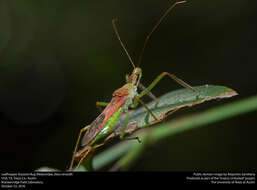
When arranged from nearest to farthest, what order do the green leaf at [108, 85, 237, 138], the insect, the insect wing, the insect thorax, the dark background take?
the green leaf at [108, 85, 237, 138] → the insect → the insect wing → the insect thorax → the dark background

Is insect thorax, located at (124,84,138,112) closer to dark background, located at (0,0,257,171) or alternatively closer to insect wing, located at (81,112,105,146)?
insect wing, located at (81,112,105,146)

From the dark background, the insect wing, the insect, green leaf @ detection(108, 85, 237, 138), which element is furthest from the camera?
the dark background

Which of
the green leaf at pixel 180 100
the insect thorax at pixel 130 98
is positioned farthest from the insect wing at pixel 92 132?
the insect thorax at pixel 130 98

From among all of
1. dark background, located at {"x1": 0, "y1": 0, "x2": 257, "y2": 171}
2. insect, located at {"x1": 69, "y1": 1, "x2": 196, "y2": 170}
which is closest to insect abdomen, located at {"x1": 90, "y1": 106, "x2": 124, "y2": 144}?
insect, located at {"x1": 69, "y1": 1, "x2": 196, "y2": 170}

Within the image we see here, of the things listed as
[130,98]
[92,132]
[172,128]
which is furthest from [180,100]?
[92,132]

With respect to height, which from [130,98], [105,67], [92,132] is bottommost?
[92,132]

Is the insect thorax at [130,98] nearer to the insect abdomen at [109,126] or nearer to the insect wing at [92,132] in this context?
the insect abdomen at [109,126]

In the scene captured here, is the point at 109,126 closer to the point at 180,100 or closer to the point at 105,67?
the point at 180,100

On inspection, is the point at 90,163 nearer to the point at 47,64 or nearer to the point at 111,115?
the point at 111,115
